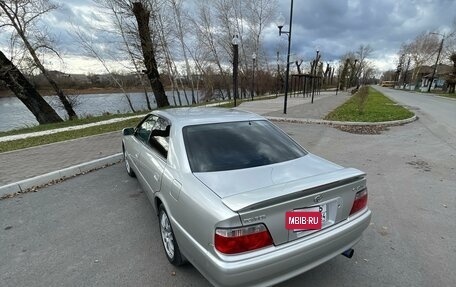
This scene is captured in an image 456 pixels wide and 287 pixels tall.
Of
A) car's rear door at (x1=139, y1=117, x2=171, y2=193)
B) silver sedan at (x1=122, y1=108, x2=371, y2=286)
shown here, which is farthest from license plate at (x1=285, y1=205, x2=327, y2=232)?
car's rear door at (x1=139, y1=117, x2=171, y2=193)

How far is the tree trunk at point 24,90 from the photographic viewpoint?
12016 millimetres

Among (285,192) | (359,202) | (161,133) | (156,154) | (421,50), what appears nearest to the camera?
(285,192)

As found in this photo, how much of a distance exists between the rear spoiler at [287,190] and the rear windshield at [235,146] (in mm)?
531

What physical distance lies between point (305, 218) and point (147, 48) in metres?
18.5

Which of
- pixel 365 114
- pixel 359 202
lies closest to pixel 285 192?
pixel 359 202

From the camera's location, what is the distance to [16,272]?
262cm

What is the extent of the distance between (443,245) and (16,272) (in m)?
4.51

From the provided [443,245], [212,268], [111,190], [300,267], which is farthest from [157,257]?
[443,245]

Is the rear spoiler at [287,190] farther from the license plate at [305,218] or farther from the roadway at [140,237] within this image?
the roadway at [140,237]

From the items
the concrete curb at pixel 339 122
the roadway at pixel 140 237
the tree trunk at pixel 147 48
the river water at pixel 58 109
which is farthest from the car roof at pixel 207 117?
the river water at pixel 58 109

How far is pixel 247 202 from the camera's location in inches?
72.1

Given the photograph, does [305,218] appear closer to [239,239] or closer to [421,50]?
[239,239]

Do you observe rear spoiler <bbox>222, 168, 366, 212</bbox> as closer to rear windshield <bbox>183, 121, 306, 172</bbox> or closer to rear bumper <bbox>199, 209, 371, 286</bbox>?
rear bumper <bbox>199, 209, 371, 286</bbox>

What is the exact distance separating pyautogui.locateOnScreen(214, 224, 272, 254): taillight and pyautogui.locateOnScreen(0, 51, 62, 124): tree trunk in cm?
1445
